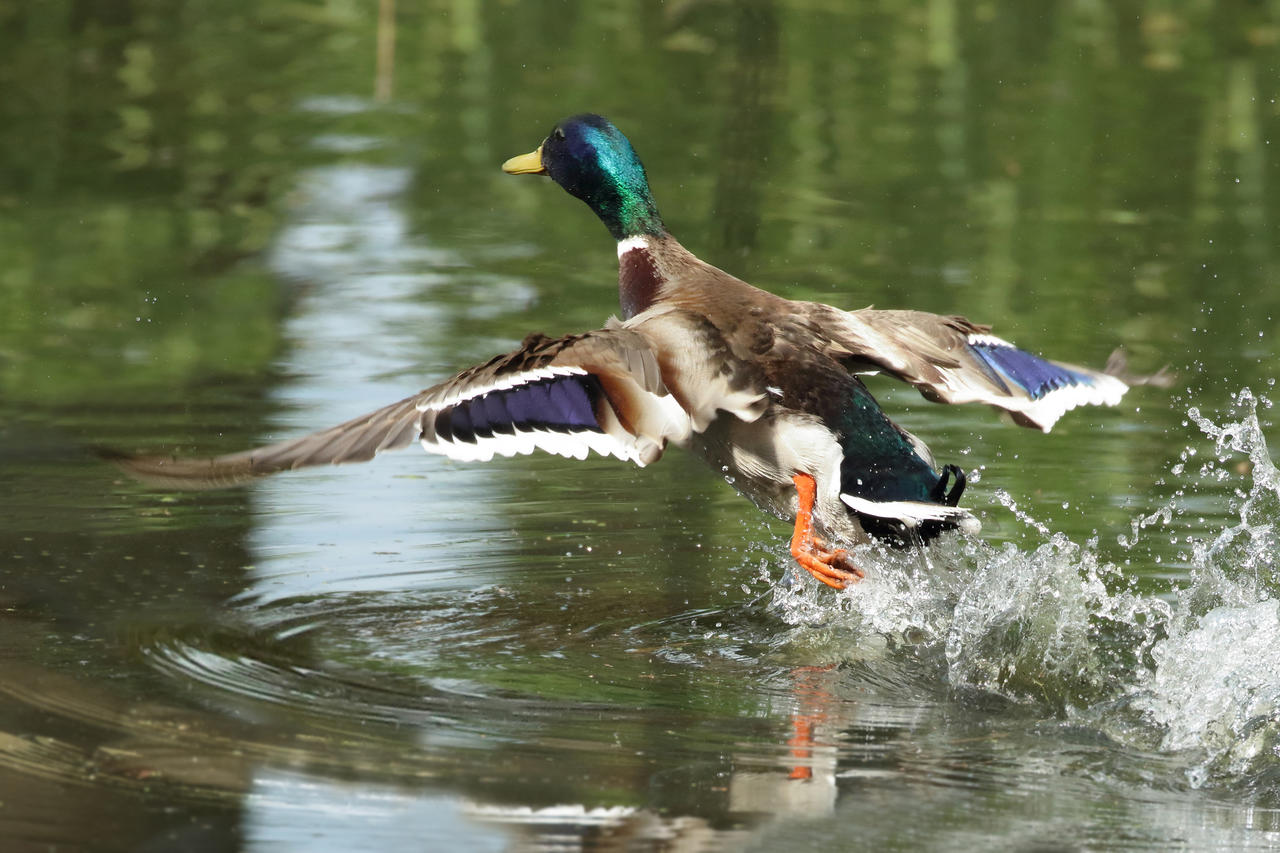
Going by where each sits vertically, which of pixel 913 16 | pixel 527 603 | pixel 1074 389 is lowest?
pixel 527 603

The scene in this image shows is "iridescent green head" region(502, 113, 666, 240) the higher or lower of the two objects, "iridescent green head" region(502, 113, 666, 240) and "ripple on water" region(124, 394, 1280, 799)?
the higher

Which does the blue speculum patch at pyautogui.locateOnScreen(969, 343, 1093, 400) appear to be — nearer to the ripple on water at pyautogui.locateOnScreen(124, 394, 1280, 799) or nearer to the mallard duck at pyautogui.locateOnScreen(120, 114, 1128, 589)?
the mallard duck at pyautogui.locateOnScreen(120, 114, 1128, 589)

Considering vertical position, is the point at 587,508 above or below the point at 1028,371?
below

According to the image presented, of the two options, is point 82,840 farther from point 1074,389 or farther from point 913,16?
point 913,16

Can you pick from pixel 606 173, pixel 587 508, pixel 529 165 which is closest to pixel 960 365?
pixel 587 508

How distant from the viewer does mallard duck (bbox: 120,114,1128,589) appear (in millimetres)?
5062

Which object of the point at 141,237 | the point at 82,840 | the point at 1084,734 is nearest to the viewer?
the point at 82,840

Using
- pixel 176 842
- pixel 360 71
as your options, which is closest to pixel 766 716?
pixel 176 842

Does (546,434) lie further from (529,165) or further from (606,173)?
(529,165)

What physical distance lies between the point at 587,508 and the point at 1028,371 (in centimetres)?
154

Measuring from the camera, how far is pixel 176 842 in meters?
3.71

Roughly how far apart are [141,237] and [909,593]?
6.47m

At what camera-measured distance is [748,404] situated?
537 cm

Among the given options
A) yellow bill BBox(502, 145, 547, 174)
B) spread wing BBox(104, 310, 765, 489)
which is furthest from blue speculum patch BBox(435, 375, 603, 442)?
yellow bill BBox(502, 145, 547, 174)
